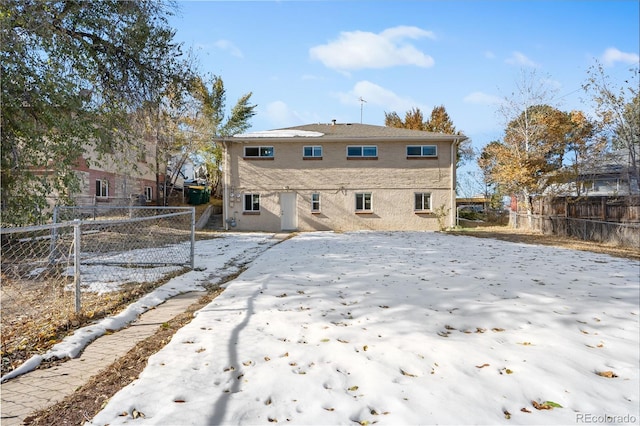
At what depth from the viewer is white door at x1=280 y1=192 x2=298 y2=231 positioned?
19.7 m

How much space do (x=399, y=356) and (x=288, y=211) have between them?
16.6 metres

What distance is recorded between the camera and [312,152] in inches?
780

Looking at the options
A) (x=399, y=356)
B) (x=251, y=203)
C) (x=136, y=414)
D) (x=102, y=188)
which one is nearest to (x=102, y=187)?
(x=102, y=188)

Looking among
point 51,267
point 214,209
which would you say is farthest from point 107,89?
point 214,209

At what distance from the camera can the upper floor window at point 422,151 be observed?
→ 19.7 m

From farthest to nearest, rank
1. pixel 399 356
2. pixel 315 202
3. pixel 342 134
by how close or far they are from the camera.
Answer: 1. pixel 342 134
2. pixel 315 202
3. pixel 399 356

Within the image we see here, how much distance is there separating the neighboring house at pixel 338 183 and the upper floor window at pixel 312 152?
56 millimetres

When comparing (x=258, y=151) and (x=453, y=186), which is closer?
(x=453, y=186)

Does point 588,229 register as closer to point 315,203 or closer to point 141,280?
point 315,203

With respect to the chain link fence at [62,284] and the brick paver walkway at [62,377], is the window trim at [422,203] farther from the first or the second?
the brick paver walkway at [62,377]

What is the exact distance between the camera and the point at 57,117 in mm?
6375

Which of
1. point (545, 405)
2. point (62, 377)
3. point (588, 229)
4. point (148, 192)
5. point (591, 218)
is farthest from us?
point (148, 192)

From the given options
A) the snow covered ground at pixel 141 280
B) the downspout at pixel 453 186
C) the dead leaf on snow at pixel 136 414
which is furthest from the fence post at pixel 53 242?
the downspout at pixel 453 186

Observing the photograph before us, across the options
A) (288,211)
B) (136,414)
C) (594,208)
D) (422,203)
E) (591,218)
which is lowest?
(136,414)
